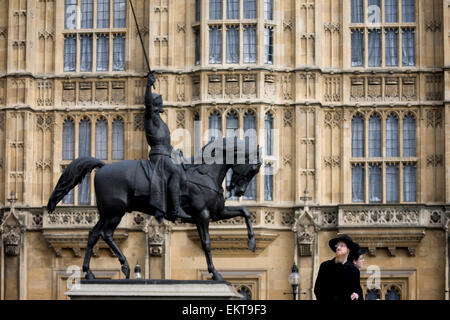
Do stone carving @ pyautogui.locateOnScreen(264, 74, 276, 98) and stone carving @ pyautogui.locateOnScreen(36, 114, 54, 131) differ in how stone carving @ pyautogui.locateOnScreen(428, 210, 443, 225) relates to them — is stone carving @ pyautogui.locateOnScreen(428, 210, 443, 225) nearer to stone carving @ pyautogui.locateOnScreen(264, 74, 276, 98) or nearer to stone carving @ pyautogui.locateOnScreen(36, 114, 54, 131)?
stone carving @ pyautogui.locateOnScreen(264, 74, 276, 98)

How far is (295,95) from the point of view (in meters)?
36.2

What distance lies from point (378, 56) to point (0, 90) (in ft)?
38.1

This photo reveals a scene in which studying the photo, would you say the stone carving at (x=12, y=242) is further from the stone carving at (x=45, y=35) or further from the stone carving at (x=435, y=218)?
the stone carving at (x=435, y=218)

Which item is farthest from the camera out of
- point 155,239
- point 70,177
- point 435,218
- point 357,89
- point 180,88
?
point 180,88

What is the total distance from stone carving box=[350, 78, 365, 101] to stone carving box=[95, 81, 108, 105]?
7493 millimetres

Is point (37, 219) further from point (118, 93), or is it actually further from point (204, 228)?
point (204, 228)

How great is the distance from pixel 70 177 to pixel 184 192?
189cm

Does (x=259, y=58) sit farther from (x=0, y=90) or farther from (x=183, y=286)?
(x=183, y=286)

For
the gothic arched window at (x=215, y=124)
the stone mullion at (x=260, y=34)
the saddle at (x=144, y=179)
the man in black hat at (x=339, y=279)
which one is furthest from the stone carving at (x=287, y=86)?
the man in black hat at (x=339, y=279)

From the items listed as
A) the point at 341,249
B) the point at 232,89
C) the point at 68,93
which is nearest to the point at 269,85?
the point at 232,89

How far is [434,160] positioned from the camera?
3600 centimetres

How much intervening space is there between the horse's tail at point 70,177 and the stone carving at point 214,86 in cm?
1626

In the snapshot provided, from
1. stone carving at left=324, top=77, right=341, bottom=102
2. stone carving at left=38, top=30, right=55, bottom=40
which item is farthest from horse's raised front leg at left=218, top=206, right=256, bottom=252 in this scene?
stone carving at left=38, top=30, right=55, bottom=40

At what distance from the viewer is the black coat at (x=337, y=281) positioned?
553 inches
